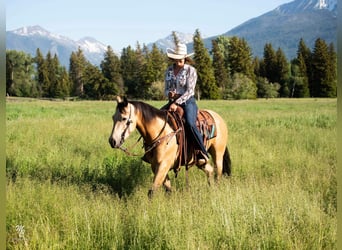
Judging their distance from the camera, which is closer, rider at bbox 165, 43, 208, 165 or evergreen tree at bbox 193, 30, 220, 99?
rider at bbox 165, 43, 208, 165

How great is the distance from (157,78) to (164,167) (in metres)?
60.8

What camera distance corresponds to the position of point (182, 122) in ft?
20.5

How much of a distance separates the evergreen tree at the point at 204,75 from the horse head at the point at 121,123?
52356 millimetres

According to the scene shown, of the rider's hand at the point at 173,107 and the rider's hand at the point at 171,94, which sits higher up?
the rider's hand at the point at 171,94

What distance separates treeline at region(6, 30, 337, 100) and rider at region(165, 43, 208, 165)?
43.7 meters

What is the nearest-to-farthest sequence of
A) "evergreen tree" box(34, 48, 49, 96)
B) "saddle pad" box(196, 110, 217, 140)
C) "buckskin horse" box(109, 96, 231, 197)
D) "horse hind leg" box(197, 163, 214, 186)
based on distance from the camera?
"buckskin horse" box(109, 96, 231, 197) → "saddle pad" box(196, 110, 217, 140) → "horse hind leg" box(197, 163, 214, 186) → "evergreen tree" box(34, 48, 49, 96)

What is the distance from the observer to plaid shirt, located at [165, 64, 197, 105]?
20.1ft

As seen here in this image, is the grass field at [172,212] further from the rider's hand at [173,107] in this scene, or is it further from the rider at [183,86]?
the rider's hand at [173,107]

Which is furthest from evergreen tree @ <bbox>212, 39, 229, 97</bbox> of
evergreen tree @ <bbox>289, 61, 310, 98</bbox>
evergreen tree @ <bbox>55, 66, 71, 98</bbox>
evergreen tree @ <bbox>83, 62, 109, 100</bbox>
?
evergreen tree @ <bbox>55, 66, 71, 98</bbox>

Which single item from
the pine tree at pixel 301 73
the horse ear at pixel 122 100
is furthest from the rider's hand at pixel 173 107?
the pine tree at pixel 301 73

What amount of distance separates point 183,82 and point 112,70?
6860 cm

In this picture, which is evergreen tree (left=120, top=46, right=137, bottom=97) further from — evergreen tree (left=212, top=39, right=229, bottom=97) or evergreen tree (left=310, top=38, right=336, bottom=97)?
evergreen tree (left=310, top=38, right=336, bottom=97)

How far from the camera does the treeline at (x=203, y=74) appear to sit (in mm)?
57562

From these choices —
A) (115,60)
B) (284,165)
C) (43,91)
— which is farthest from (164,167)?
(43,91)
